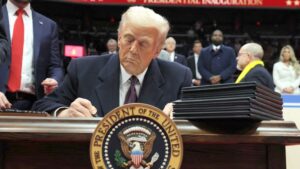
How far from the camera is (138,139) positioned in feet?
3.83

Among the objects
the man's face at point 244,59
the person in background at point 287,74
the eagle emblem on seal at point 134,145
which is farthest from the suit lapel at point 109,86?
the person in background at point 287,74

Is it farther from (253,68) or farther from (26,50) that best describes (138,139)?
(253,68)

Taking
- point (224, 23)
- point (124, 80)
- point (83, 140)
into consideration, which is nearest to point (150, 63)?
point (124, 80)

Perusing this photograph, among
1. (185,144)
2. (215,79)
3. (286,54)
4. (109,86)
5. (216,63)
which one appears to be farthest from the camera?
(286,54)

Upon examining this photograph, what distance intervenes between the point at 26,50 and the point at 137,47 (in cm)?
135

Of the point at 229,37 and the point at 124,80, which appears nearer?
the point at 124,80

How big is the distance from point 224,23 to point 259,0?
2483mm

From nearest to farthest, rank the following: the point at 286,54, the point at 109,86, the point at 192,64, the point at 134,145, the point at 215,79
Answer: the point at 134,145
the point at 109,86
the point at 215,79
the point at 286,54
the point at 192,64

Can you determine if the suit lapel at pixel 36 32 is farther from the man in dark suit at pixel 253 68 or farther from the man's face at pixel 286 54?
the man's face at pixel 286 54

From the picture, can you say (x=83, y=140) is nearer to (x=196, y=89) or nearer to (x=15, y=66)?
(x=196, y=89)

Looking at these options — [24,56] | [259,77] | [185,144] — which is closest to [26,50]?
[24,56]

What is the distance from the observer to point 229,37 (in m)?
12.2

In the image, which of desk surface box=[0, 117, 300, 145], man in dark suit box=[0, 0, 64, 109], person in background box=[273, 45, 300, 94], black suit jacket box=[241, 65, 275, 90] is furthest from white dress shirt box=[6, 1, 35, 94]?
person in background box=[273, 45, 300, 94]

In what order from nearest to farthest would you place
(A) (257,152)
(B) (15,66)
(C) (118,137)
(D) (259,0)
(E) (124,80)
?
(C) (118,137)
(A) (257,152)
(E) (124,80)
(B) (15,66)
(D) (259,0)
